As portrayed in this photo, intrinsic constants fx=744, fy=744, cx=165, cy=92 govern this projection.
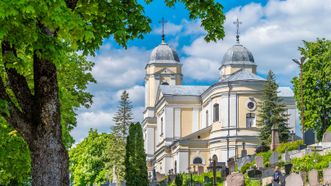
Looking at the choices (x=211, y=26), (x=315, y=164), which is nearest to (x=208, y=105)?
(x=315, y=164)

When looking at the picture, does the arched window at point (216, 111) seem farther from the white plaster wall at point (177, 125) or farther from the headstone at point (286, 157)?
the headstone at point (286, 157)

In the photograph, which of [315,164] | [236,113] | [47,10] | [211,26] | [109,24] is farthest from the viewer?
[236,113]

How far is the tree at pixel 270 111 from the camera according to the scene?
2530 inches

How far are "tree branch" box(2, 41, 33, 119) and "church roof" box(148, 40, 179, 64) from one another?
272ft

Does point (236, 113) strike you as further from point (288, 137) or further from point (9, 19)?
point (9, 19)

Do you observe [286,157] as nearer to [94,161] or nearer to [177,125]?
[94,161]

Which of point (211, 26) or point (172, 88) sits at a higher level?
point (172, 88)

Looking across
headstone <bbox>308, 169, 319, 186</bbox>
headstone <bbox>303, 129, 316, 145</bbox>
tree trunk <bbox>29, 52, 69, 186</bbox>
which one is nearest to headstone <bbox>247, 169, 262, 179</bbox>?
headstone <bbox>308, 169, 319, 186</bbox>

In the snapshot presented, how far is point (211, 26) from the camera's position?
1215cm

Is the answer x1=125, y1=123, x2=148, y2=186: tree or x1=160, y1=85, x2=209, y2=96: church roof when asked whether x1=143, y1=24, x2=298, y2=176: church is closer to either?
x1=160, y1=85, x2=209, y2=96: church roof

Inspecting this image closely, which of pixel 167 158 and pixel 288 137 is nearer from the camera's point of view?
pixel 288 137

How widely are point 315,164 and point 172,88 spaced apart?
2237 inches

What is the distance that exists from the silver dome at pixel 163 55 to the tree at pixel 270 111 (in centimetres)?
2516

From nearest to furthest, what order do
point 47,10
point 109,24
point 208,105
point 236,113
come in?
point 47,10, point 109,24, point 236,113, point 208,105
